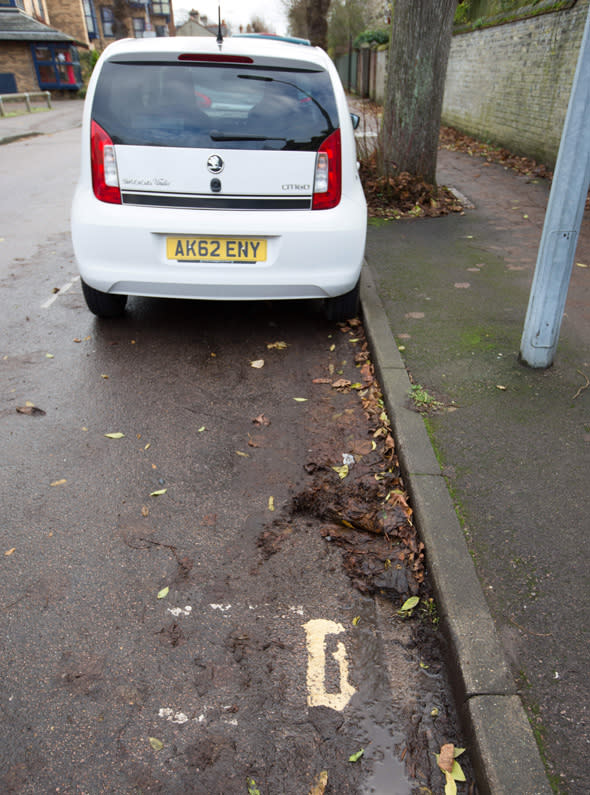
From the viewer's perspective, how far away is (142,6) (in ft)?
208

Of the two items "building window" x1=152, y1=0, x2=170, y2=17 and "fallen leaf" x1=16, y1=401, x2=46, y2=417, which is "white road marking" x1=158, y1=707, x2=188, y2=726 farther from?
"building window" x1=152, y1=0, x2=170, y2=17

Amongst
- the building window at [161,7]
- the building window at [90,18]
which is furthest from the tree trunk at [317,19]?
the building window at [161,7]

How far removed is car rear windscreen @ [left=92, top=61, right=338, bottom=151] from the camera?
3.96 meters

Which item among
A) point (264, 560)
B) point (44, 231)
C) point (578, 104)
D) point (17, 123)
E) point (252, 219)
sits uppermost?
point (578, 104)

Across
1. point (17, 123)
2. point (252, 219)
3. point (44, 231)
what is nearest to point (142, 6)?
point (17, 123)

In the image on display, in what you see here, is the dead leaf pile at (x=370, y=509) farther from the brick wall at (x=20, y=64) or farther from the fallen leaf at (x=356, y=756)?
the brick wall at (x=20, y=64)

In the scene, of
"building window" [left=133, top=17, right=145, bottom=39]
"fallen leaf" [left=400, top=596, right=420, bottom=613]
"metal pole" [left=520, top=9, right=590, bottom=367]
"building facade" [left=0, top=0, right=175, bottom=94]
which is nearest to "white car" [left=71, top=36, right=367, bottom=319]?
"metal pole" [left=520, top=9, right=590, bottom=367]

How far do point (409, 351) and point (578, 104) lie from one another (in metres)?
1.71

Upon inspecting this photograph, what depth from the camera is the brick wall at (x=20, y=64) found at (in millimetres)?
44188

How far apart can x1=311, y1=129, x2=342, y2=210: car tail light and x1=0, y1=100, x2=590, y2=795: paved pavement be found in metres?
0.96

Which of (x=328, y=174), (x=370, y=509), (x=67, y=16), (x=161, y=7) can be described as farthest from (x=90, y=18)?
(x=370, y=509)

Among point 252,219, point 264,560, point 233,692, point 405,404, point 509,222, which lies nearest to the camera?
point 233,692

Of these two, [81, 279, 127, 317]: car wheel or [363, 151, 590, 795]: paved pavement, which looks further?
[81, 279, 127, 317]: car wheel

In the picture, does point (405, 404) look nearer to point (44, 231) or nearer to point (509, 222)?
point (509, 222)
